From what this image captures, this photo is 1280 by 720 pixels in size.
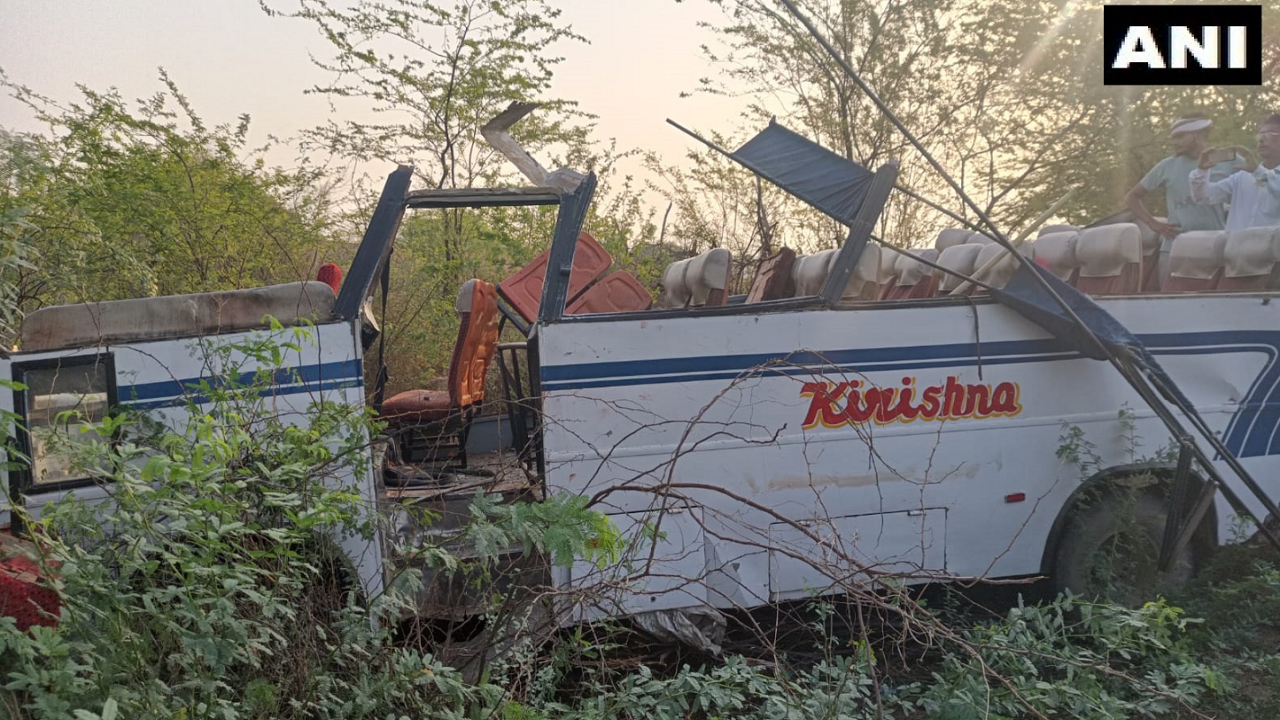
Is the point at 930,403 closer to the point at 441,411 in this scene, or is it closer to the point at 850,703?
the point at 850,703

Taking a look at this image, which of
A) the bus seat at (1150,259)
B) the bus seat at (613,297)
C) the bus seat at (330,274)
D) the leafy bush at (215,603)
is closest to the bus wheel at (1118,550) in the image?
the bus seat at (1150,259)

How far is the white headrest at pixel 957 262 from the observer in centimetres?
534

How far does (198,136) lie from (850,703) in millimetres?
8604

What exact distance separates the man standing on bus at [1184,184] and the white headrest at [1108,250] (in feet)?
3.77

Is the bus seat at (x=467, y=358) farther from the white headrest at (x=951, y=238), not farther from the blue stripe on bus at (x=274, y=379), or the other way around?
the white headrest at (x=951, y=238)

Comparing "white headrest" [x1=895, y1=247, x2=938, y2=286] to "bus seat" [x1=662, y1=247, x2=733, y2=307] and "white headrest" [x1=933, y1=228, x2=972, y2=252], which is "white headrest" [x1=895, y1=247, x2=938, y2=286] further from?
"bus seat" [x1=662, y1=247, x2=733, y2=307]

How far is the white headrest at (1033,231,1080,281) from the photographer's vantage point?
5449mm

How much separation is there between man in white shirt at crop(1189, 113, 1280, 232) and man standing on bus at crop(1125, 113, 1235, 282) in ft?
0.22

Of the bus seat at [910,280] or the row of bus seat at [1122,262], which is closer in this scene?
the row of bus seat at [1122,262]

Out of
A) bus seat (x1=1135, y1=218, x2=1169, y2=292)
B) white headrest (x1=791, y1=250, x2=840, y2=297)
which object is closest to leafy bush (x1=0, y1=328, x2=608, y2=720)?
white headrest (x1=791, y1=250, x2=840, y2=297)

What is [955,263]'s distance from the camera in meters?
5.51

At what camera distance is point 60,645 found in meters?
2.36

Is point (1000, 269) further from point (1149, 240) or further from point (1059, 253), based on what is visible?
point (1149, 240)

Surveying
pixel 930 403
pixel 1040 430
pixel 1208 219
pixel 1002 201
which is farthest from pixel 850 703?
pixel 1002 201
